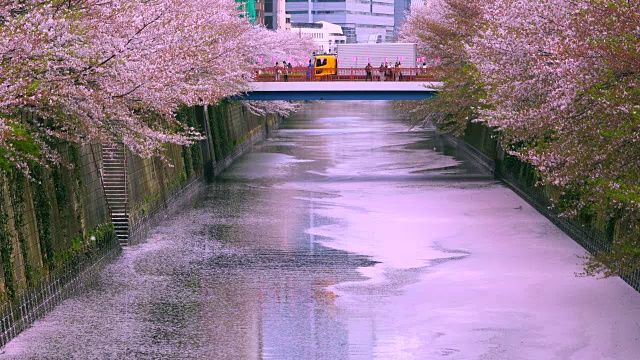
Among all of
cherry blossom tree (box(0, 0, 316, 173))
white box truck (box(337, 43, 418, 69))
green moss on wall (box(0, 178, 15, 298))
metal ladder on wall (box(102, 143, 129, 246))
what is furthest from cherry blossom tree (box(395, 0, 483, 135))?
green moss on wall (box(0, 178, 15, 298))

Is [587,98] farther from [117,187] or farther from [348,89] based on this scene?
[348,89]

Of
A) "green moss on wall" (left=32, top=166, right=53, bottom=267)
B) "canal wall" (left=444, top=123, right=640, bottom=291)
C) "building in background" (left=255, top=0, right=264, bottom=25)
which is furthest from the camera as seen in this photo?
"building in background" (left=255, top=0, right=264, bottom=25)

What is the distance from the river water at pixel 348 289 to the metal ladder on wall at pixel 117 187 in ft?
3.92

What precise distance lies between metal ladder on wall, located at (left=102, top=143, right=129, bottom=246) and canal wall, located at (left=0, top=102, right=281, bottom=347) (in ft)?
1.02

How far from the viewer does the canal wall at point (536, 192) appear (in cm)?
3566

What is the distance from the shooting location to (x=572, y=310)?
29.5m

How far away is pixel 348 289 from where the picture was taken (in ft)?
107

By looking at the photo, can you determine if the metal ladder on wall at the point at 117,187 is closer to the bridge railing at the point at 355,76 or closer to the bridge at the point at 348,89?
the bridge at the point at 348,89

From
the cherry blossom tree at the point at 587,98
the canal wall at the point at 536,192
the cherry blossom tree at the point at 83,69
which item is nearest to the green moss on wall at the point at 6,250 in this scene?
the cherry blossom tree at the point at 83,69

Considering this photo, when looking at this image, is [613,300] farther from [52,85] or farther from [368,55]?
[368,55]

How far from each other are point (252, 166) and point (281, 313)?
44.3 metres

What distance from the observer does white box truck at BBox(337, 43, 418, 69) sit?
89.3 metres

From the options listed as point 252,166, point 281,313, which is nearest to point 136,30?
point 281,313

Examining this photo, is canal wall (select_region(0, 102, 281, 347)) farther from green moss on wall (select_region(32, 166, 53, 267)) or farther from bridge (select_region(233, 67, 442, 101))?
bridge (select_region(233, 67, 442, 101))
